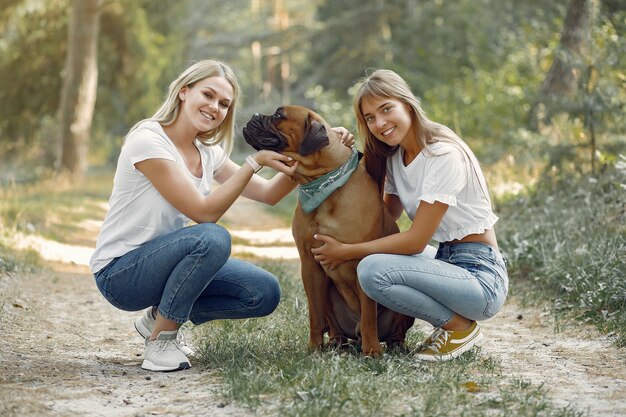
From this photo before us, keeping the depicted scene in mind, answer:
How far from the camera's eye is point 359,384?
3.38m

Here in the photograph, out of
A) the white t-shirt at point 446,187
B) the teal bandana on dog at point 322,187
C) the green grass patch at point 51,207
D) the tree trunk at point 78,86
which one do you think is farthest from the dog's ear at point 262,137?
the tree trunk at point 78,86

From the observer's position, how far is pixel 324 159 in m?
4.12

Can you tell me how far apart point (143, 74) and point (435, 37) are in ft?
25.2

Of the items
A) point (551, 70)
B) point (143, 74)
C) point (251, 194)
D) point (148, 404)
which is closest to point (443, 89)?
point (551, 70)

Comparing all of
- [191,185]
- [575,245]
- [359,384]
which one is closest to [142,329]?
[191,185]

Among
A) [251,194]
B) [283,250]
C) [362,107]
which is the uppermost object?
[362,107]

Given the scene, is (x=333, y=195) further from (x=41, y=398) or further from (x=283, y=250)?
(x=283, y=250)

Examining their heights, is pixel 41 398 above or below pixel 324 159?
below

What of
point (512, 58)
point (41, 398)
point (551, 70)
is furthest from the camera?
point (512, 58)

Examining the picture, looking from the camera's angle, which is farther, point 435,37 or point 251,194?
point 435,37

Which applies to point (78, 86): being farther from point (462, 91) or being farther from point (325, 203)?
point (325, 203)

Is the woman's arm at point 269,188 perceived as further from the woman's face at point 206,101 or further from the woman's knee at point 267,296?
the woman's knee at point 267,296

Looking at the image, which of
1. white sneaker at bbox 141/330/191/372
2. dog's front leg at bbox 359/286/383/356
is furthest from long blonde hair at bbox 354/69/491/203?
white sneaker at bbox 141/330/191/372

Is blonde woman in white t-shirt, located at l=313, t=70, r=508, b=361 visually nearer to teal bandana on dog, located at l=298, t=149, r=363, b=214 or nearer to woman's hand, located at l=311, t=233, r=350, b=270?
woman's hand, located at l=311, t=233, r=350, b=270
